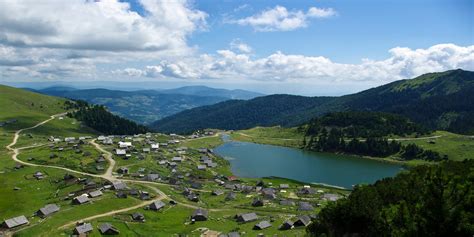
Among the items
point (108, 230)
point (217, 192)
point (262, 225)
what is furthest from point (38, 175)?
point (262, 225)

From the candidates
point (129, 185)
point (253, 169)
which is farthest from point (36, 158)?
point (253, 169)

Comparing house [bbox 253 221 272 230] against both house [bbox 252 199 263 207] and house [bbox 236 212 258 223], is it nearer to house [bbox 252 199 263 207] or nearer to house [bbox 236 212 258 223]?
house [bbox 236 212 258 223]

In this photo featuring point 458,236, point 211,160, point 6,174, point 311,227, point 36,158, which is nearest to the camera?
point 458,236

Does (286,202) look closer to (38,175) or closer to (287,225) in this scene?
(287,225)

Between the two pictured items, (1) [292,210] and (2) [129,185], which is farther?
(2) [129,185]

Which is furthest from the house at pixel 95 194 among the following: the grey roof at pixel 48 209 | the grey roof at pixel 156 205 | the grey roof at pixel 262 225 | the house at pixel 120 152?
the house at pixel 120 152

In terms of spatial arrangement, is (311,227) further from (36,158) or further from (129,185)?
(36,158)

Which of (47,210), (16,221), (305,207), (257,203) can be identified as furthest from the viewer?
(257,203)
